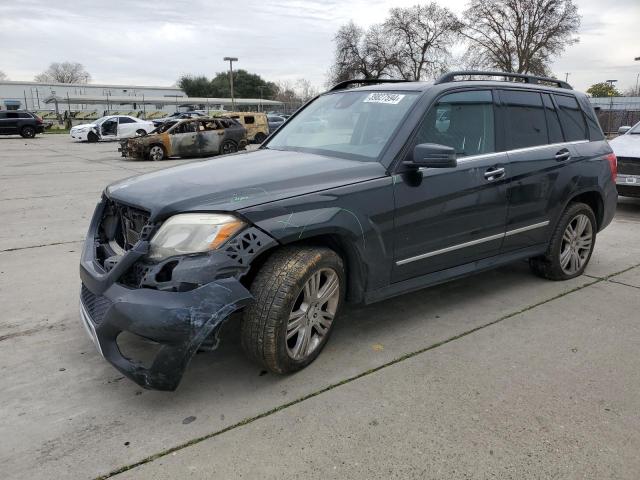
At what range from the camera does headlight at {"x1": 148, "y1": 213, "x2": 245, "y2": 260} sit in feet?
8.55

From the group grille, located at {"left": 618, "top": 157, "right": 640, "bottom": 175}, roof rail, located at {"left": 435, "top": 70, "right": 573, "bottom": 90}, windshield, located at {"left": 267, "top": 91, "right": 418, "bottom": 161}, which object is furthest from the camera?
grille, located at {"left": 618, "top": 157, "right": 640, "bottom": 175}

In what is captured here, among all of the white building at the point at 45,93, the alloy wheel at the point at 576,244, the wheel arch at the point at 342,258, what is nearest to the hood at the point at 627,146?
the alloy wheel at the point at 576,244

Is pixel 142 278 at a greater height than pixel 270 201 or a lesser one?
lesser

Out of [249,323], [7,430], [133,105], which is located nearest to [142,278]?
[249,323]

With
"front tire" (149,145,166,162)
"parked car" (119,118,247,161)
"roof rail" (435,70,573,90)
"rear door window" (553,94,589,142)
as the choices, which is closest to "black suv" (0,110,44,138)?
"parked car" (119,118,247,161)

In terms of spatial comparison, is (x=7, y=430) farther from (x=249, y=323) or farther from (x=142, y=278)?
(x=249, y=323)

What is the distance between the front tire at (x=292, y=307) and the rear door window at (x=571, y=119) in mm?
2801

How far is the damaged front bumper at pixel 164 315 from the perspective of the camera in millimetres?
2465

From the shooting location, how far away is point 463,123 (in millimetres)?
3773

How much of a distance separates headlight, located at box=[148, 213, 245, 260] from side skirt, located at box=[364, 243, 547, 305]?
1.08 m

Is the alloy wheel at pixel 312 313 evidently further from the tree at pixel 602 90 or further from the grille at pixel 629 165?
the tree at pixel 602 90

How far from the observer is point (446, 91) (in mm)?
3664

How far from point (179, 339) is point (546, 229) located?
10.7 feet

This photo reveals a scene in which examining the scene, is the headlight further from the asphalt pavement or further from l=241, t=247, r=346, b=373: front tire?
the asphalt pavement
